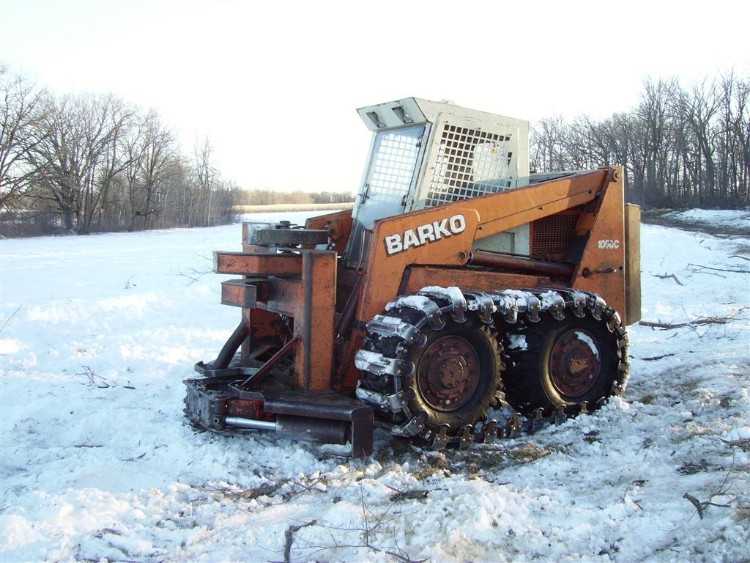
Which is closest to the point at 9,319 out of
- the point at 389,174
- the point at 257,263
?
the point at 257,263

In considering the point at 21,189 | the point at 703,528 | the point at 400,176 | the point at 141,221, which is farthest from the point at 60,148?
the point at 703,528

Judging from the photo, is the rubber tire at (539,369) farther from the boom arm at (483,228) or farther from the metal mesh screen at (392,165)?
the metal mesh screen at (392,165)

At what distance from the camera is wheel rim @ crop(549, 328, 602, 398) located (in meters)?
5.94

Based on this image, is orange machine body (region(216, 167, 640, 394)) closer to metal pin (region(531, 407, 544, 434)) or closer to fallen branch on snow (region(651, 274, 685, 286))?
metal pin (region(531, 407, 544, 434))

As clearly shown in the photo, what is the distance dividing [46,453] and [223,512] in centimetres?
186

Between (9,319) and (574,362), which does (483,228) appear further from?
(9,319)

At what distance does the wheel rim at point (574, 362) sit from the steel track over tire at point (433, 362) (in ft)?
1.99

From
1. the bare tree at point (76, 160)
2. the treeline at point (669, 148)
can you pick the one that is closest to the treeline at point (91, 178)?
the bare tree at point (76, 160)

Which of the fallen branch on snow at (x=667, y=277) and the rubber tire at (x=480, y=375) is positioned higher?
the fallen branch on snow at (x=667, y=277)

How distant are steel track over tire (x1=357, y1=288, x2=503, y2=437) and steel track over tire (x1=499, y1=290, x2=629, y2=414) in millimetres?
346

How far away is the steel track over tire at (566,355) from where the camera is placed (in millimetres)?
5812

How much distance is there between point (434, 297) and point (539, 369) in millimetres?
1181

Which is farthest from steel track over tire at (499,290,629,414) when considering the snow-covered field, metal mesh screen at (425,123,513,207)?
metal mesh screen at (425,123,513,207)

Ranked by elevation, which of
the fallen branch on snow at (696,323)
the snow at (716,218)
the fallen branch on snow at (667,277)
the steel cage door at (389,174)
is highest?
the snow at (716,218)
